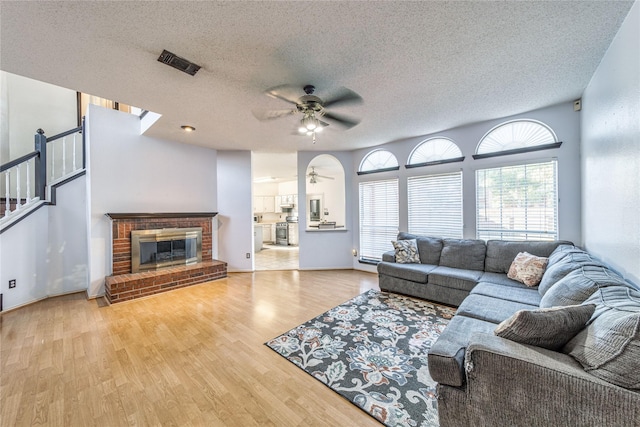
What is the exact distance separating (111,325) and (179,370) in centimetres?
150

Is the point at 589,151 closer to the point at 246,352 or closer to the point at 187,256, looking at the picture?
the point at 246,352

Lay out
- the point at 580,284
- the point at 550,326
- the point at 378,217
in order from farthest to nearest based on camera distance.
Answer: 1. the point at 378,217
2. the point at 580,284
3. the point at 550,326

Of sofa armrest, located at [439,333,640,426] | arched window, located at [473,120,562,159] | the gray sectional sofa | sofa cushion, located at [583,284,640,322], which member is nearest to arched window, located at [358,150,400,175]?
arched window, located at [473,120,562,159]

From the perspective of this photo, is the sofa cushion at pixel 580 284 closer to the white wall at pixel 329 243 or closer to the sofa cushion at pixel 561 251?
the sofa cushion at pixel 561 251

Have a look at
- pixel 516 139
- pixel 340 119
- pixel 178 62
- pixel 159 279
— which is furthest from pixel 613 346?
pixel 159 279

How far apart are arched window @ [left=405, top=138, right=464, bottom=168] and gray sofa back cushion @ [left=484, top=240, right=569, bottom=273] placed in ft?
4.86

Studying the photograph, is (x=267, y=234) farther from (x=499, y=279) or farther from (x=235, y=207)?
(x=499, y=279)

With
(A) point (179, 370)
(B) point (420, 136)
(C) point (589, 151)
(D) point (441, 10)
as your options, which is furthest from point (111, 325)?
(C) point (589, 151)

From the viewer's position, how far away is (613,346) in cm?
102

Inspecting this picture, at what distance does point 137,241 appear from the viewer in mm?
3979

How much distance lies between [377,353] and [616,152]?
8.76 feet

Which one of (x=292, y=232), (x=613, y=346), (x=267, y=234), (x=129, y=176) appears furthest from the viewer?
(x=267, y=234)

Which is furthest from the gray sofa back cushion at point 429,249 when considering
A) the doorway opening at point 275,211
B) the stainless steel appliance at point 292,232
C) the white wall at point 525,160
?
the stainless steel appliance at point 292,232

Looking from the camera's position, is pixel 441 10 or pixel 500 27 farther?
pixel 500 27
